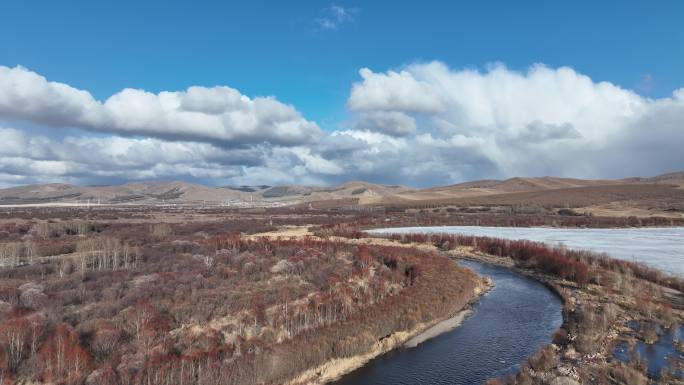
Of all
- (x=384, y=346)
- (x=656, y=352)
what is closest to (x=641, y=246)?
(x=656, y=352)

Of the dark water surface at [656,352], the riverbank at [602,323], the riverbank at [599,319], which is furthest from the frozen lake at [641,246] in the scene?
the dark water surface at [656,352]

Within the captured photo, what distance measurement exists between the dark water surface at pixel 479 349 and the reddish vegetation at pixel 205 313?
1411 millimetres

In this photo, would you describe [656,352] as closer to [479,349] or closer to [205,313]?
[479,349]

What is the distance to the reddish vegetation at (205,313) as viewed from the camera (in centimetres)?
1325

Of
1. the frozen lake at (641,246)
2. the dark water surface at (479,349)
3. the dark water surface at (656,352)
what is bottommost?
the dark water surface at (479,349)

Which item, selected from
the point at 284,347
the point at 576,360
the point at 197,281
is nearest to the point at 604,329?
the point at 576,360

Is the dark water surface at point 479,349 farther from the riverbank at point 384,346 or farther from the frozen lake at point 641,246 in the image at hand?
the frozen lake at point 641,246

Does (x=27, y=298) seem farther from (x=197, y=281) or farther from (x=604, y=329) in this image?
(x=604, y=329)

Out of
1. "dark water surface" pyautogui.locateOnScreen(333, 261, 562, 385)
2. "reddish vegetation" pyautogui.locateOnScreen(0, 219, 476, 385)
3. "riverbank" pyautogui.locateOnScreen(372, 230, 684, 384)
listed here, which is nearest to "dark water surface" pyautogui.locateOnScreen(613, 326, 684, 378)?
"riverbank" pyautogui.locateOnScreen(372, 230, 684, 384)

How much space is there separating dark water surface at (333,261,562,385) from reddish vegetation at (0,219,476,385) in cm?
141

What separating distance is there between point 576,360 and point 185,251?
31480 millimetres

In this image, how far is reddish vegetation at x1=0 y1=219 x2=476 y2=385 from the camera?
1325 centimetres

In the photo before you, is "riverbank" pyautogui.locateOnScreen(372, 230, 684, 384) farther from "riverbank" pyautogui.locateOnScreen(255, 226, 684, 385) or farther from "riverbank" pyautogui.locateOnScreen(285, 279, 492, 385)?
"riverbank" pyautogui.locateOnScreen(285, 279, 492, 385)

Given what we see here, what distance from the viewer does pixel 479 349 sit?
17.7 metres
